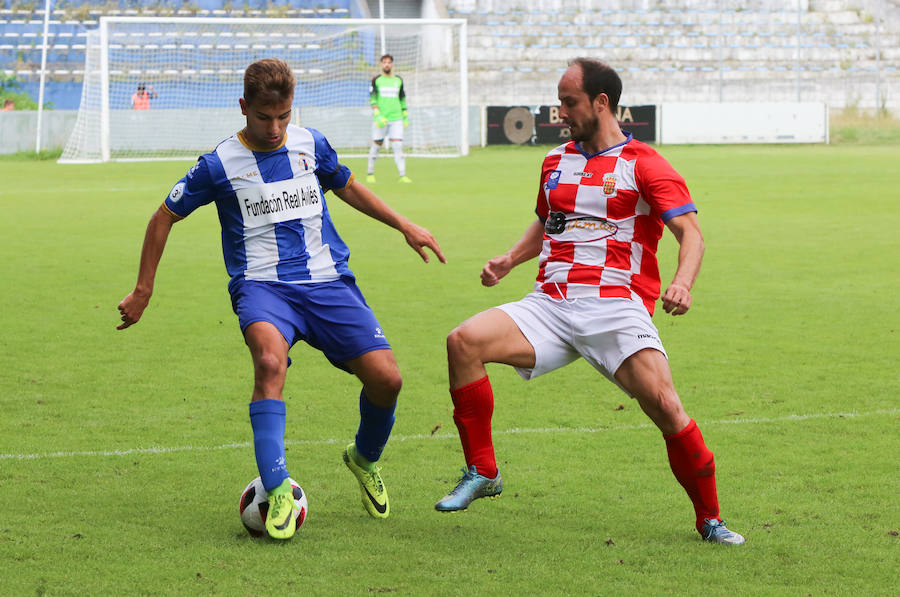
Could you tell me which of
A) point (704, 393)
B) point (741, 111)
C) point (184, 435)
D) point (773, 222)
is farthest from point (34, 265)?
point (741, 111)

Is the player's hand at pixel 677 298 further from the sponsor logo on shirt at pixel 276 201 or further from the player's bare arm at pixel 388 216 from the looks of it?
the sponsor logo on shirt at pixel 276 201

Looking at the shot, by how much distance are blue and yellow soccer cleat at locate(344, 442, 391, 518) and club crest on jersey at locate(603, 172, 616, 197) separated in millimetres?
1328

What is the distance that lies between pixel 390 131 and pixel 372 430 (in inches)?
737

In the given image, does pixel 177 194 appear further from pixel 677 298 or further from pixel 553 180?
pixel 677 298

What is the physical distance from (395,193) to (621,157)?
1413 cm

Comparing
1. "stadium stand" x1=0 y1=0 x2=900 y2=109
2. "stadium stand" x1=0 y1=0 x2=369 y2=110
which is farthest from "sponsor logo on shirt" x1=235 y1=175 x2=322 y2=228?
"stadium stand" x1=0 y1=0 x2=369 y2=110

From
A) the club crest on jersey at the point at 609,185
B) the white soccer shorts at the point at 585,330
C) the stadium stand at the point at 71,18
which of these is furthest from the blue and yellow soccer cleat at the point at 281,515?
the stadium stand at the point at 71,18

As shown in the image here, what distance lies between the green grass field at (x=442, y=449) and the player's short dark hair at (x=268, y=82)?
4.96ft

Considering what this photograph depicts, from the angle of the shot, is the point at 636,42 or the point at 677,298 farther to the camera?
the point at 636,42

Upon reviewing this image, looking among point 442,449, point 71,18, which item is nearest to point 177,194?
point 442,449

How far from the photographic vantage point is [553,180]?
446 centimetres

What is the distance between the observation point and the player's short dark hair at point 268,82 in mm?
4121

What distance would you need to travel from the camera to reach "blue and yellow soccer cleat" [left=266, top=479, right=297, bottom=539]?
3945 mm

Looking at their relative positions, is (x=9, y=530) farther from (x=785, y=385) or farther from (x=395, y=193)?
(x=395, y=193)
